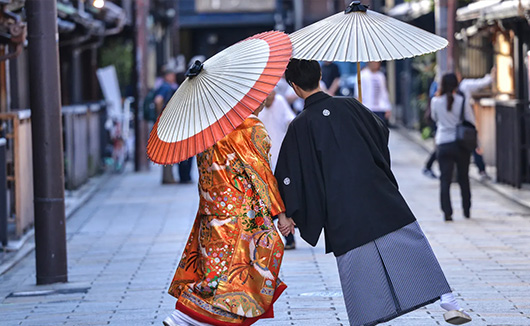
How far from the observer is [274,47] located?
563 cm

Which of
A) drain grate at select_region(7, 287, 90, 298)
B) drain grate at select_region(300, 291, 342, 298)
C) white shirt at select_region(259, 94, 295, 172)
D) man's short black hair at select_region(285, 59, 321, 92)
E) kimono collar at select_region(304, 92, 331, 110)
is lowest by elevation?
drain grate at select_region(7, 287, 90, 298)

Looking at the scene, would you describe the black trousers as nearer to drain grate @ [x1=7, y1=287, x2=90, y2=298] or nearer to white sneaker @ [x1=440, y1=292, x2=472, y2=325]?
drain grate @ [x1=7, y1=287, x2=90, y2=298]

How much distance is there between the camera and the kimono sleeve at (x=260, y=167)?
18.6 feet

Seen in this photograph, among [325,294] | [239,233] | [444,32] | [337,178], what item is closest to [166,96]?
[444,32]

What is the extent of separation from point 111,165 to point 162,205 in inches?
257

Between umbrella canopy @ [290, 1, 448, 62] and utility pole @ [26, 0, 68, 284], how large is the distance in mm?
3263

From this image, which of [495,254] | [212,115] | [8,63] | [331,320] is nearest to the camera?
[212,115]

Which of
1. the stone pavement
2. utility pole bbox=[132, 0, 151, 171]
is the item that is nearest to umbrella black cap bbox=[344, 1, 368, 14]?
the stone pavement

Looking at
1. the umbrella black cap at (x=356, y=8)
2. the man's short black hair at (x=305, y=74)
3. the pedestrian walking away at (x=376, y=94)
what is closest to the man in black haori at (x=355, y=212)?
the man's short black hair at (x=305, y=74)

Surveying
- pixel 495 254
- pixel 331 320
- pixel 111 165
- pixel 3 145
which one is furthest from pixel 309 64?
pixel 111 165

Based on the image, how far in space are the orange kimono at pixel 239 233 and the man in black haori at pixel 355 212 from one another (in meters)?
0.12

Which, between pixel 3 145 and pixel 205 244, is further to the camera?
pixel 3 145

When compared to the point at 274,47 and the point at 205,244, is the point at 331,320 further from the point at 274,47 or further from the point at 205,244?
the point at 274,47

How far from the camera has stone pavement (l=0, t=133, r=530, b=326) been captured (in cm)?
734
